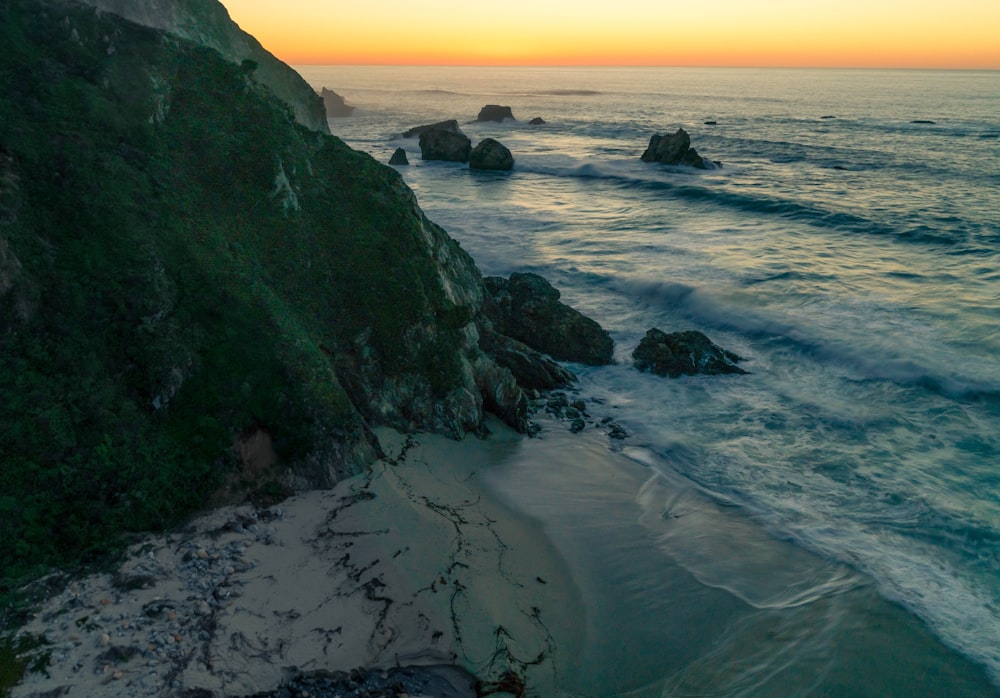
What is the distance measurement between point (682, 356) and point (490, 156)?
41.1 metres

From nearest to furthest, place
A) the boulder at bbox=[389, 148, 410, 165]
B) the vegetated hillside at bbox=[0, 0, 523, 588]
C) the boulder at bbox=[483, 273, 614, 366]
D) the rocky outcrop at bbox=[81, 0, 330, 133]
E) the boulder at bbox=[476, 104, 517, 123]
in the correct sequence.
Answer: the vegetated hillside at bbox=[0, 0, 523, 588] < the boulder at bbox=[483, 273, 614, 366] < the rocky outcrop at bbox=[81, 0, 330, 133] < the boulder at bbox=[389, 148, 410, 165] < the boulder at bbox=[476, 104, 517, 123]

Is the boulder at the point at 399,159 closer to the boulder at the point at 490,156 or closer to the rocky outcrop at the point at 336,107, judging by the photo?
the boulder at the point at 490,156

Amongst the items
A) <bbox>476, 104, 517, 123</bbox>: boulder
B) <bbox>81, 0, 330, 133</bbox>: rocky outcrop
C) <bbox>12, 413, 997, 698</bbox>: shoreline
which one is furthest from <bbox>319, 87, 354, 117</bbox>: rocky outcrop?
<bbox>12, 413, 997, 698</bbox>: shoreline

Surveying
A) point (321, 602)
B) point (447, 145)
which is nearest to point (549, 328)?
point (321, 602)

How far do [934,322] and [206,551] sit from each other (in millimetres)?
23705

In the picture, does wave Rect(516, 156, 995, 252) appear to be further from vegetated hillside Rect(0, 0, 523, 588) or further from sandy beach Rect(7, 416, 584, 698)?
sandy beach Rect(7, 416, 584, 698)

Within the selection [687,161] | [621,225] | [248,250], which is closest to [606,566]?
[248,250]

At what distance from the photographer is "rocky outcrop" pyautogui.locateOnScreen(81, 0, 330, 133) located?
19.7m

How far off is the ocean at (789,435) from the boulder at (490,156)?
1352 cm

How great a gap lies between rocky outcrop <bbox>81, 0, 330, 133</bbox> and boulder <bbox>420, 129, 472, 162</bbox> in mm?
31058

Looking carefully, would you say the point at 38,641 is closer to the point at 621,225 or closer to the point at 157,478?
the point at 157,478

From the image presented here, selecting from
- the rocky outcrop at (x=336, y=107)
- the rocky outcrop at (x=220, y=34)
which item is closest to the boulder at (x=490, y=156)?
the rocky outcrop at (x=220, y=34)

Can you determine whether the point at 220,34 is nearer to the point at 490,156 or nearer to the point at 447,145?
the point at 490,156

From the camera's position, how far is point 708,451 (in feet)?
47.0
